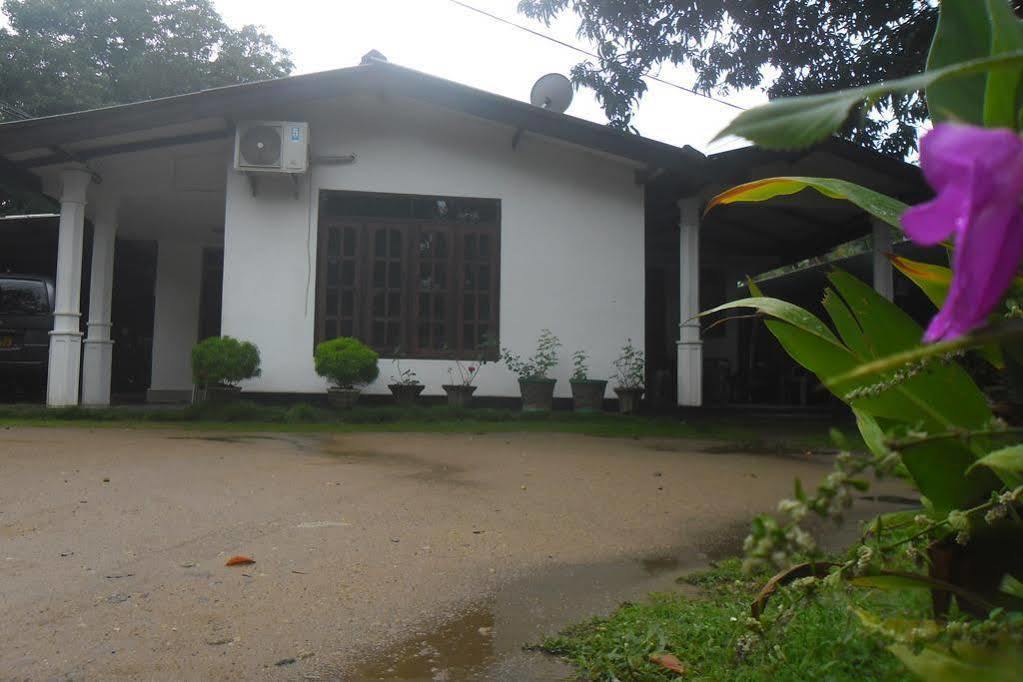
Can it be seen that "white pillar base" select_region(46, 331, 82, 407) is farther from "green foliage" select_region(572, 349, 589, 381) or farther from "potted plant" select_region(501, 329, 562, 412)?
"green foliage" select_region(572, 349, 589, 381)

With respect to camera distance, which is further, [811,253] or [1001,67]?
[811,253]

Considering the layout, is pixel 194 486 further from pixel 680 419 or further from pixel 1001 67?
pixel 680 419

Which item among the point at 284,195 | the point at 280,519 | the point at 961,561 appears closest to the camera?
the point at 961,561

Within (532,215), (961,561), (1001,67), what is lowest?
(961,561)

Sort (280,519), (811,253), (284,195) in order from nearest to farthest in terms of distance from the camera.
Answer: (280,519) → (284,195) → (811,253)

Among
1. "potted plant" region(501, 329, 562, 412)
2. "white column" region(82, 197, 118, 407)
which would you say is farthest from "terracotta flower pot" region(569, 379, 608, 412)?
"white column" region(82, 197, 118, 407)

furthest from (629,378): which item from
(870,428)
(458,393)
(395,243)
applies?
(870,428)

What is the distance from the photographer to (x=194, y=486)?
13.4 feet

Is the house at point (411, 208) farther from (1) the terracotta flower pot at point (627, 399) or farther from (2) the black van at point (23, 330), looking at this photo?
(2) the black van at point (23, 330)

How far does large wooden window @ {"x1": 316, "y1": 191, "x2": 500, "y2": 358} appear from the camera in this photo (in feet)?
29.0

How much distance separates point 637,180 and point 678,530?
21.4 feet

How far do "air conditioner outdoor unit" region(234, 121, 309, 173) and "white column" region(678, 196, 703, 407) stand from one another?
458 cm

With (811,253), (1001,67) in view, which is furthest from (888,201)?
(811,253)

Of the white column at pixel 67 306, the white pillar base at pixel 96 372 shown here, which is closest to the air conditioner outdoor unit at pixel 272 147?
the white column at pixel 67 306
